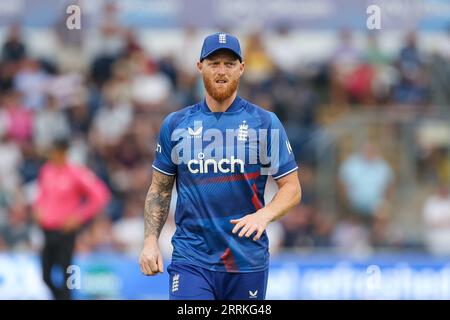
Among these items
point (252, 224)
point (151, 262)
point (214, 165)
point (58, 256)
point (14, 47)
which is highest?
point (14, 47)

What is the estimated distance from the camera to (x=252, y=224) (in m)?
6.70

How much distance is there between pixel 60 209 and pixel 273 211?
24.0 feet

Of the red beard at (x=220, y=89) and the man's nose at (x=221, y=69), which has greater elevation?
the man's nose at (x=221, y=69)

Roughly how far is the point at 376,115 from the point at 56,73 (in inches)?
202

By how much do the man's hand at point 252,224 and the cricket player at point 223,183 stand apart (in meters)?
0.23

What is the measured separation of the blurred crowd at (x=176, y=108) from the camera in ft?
51.6

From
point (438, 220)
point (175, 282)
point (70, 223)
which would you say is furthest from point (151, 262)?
point (438, 220)

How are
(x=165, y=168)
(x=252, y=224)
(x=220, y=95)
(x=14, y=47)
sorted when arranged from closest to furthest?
(x=252, y=224) → (x=220, y=95) → (x=165, y=168) → (x=14, y=47)

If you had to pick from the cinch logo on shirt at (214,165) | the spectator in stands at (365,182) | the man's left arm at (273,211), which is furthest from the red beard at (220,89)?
the spectator in stands at (365,182)

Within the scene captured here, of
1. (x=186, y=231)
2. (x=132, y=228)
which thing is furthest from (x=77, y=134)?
(x=186, y=231)

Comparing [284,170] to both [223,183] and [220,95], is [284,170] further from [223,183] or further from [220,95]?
[220,95]

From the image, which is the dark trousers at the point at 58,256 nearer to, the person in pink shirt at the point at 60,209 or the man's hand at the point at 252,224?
the person in pink shirt at the point at 60,209
